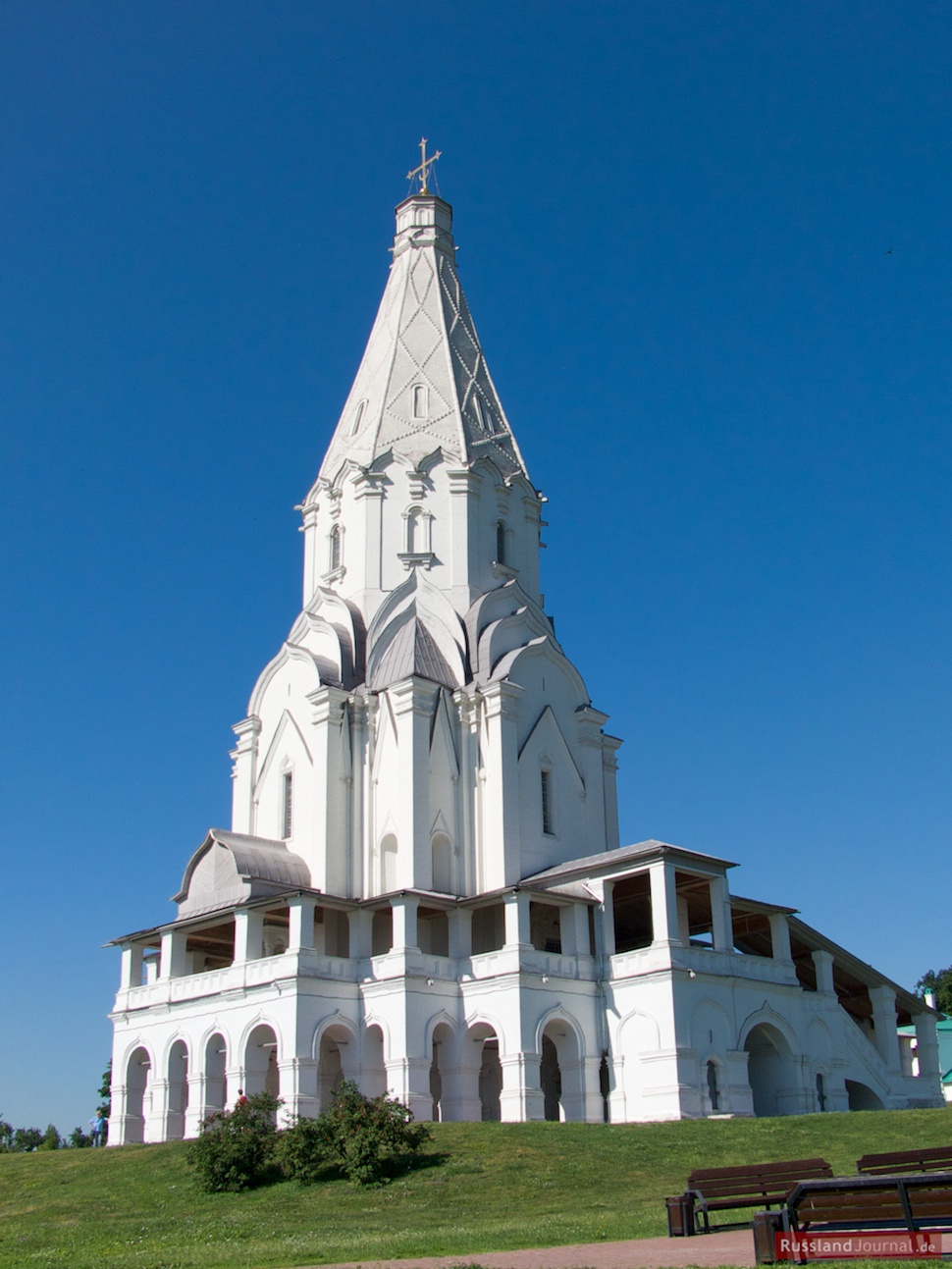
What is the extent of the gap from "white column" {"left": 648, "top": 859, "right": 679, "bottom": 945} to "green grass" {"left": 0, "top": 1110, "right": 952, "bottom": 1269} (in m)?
5.07

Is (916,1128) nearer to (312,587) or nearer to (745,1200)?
(745,1200)

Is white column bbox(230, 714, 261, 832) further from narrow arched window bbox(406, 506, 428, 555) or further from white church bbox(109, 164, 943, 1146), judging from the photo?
narrow arched window bbox(406, 506, 428, 555)

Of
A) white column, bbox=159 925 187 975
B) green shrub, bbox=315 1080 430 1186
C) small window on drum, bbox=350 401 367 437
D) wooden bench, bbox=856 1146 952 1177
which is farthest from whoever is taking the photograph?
small window on drum, bbox=350 401 367 437

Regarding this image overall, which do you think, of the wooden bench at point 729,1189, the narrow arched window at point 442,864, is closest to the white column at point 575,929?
the narrow arched window at point 442,864

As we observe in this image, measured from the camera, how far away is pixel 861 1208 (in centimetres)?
1087

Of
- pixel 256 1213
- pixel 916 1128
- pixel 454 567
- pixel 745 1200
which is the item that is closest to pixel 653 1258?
pixel 745 1200

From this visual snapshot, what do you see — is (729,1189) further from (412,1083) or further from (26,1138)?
(26,1138)

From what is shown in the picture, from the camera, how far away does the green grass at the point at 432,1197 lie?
1455 centimetres

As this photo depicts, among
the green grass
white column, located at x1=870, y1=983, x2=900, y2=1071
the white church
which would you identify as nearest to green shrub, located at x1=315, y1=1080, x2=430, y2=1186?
the green grass

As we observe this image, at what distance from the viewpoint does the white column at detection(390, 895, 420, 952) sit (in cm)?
2977

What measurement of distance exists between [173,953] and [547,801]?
10.1 m

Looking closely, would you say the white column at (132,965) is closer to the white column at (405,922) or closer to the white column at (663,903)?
the white column at (405,922)

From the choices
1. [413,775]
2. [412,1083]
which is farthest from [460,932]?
[413,775]

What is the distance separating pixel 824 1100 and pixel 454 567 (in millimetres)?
16475
